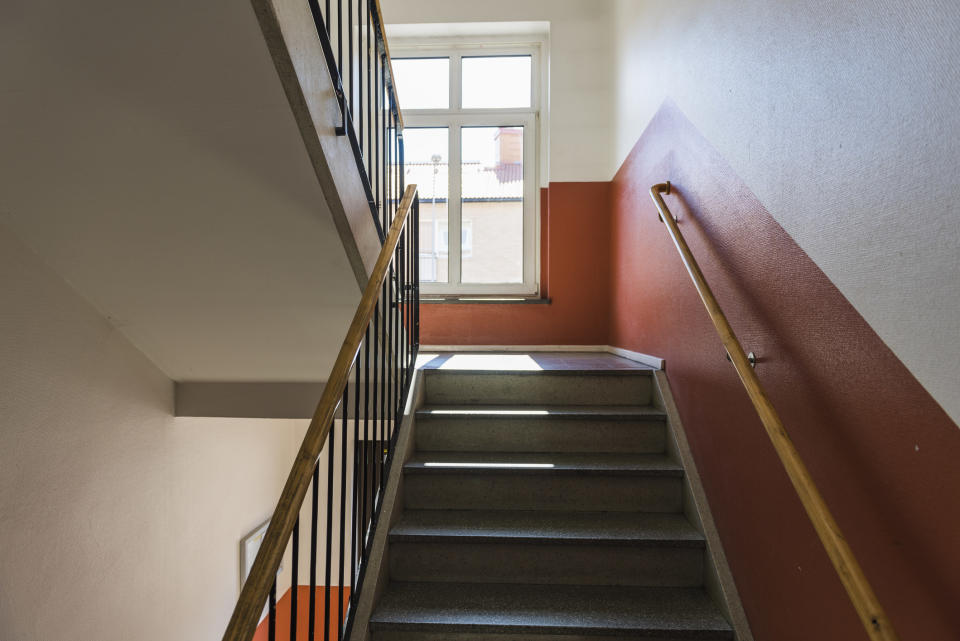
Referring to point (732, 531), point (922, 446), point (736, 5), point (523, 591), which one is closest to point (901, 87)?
point (922, 446)

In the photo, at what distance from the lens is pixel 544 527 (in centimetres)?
224

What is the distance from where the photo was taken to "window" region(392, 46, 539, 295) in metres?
5.00

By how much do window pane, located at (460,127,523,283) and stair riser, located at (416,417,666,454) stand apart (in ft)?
8.10

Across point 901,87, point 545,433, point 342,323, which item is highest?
point 901,87

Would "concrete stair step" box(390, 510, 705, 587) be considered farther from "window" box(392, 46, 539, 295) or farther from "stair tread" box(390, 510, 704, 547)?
"window" box(392, 46, 539, 295)

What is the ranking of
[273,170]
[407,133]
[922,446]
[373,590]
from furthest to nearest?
[407,133], [373,590], [273,170], [922,446]

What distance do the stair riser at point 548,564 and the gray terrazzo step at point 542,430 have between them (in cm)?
59

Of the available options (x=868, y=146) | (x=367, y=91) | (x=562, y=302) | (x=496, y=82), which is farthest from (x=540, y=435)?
(x=496, y=82)

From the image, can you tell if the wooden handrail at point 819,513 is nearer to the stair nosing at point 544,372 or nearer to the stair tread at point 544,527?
the stair tread at point 544,527

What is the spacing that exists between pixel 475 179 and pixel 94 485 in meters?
3.63

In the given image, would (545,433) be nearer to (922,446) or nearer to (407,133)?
(922,446)

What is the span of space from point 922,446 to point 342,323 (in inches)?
83.7

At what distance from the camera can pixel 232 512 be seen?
11.9 ft

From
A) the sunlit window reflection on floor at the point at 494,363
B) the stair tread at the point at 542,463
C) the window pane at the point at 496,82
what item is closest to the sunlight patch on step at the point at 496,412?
the stair tread at the point at 542,463
